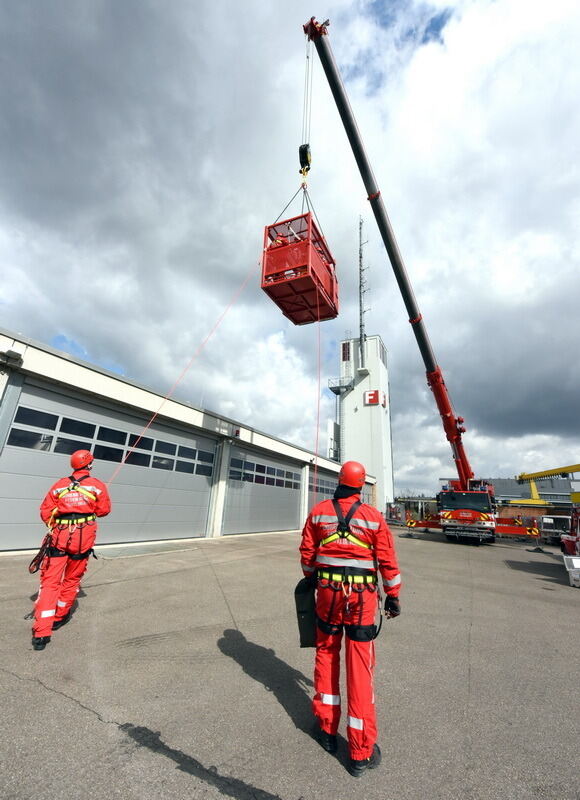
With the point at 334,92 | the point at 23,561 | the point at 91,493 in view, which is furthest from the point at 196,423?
the point at 334,92

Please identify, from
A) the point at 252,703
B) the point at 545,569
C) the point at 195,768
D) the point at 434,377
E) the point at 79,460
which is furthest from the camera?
the point at 434,377

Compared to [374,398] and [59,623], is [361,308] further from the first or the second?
[59,623]

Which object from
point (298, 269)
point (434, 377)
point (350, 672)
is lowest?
point (350, 672)

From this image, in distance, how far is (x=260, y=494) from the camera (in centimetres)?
1548

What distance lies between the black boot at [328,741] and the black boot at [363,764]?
16 centimetres

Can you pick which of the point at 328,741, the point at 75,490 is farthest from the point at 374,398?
the point at 328,741

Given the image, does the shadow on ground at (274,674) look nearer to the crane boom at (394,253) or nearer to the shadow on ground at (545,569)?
the shadow on ground at (545,569)

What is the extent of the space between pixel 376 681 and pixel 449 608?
309 centimetres

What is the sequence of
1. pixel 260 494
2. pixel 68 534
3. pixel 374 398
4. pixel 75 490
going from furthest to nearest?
1. pixel 374 398
2. pixel 260 494
3. pixel 75 490
4. pixel 68 534

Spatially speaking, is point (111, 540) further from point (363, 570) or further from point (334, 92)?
point (334, 92)

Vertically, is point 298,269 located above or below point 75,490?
above

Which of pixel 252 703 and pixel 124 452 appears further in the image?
pixel 124 452

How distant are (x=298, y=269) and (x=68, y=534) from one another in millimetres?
7000

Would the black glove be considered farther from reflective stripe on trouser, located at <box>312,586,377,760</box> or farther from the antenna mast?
the antenna mast
